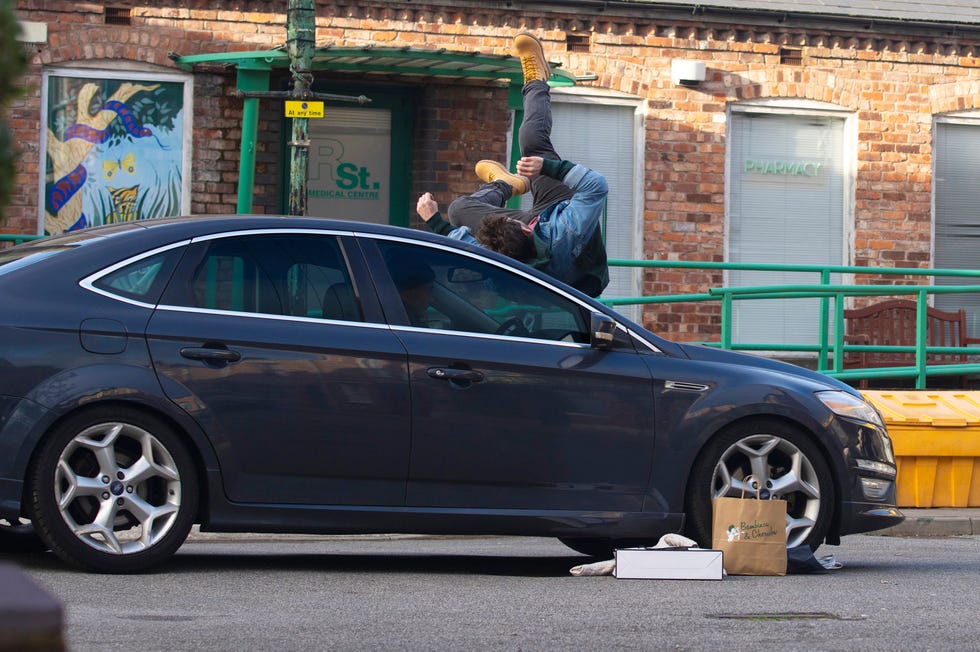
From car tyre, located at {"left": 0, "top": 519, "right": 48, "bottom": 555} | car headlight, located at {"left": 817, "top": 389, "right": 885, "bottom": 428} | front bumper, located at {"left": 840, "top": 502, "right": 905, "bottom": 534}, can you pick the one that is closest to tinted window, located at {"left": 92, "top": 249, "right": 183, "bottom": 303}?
car tyre, located at {"left": 0, "top": 519, "right": 48, "bottom": 555}

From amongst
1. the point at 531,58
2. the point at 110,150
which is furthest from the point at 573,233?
the point at 110,150

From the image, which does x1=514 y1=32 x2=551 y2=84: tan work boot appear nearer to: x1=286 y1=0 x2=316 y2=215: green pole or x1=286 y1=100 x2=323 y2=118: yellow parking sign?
x1=286 y1=100 x2=323 y2=118: yellow parking sign

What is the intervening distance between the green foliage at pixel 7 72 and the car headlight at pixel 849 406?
224 inches

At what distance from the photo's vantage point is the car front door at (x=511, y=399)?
21.7 feet

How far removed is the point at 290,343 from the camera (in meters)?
6.46

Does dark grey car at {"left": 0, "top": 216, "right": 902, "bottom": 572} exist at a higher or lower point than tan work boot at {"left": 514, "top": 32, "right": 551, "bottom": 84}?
lower

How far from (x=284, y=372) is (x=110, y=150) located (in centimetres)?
990

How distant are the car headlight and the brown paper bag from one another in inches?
22.4

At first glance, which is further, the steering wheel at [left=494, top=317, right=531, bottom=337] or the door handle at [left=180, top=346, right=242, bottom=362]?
the steering wheel at [left=494, top=317, right=531, bottom=337]

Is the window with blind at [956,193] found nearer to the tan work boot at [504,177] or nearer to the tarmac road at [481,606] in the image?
the tan work boot at [504,177]

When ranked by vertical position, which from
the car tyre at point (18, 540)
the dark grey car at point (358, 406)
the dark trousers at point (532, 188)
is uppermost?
the dark trousers at point (532, 188)

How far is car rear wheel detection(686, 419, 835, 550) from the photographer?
6941 millimetres

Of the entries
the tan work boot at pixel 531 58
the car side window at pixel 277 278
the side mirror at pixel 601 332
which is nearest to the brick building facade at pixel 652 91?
the tan work boot at pixel 531 58

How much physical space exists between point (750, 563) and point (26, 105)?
34.6ft
